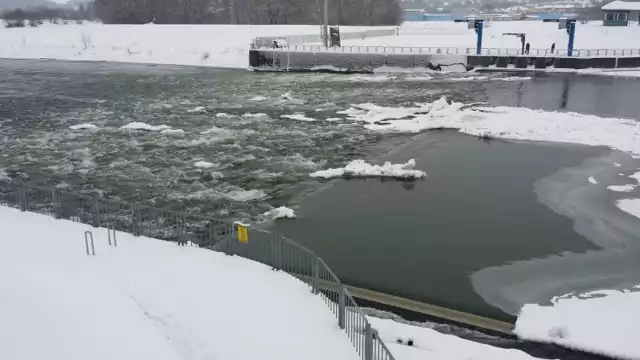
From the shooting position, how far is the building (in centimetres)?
8656

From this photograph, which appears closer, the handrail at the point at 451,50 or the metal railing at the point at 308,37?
the handrail at the point at 451,50

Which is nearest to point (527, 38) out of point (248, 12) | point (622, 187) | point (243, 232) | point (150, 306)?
point (248, 12)

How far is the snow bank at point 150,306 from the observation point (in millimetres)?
11234

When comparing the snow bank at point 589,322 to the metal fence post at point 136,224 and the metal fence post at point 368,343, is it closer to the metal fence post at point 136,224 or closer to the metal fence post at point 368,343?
the metal fence post at point 368,343

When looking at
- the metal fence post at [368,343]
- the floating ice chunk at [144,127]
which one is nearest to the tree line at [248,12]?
the floating ice chunk at [144,127]

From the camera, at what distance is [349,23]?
402 ft

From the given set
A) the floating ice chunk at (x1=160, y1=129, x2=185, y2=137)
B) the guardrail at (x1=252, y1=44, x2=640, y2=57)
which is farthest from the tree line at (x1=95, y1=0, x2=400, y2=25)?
the floating ice chunk at (x1=160, y1=129, x2=185, y2=137)

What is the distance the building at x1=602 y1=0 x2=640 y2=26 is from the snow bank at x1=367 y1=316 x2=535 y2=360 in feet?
286

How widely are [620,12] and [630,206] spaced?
7665cm

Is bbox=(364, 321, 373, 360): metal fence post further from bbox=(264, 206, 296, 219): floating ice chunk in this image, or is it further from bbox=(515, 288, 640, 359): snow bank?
bbox=(264, 206, 296, 219): floating ice chunk

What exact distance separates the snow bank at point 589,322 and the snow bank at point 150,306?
185 inches

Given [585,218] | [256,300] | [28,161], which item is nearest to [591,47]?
[585,218]

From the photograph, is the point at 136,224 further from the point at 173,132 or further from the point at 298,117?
the point at 298,117

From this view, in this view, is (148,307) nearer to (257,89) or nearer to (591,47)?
(257,89)
